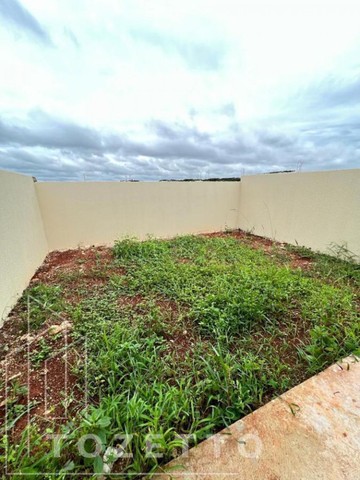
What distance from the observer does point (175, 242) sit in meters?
4.15

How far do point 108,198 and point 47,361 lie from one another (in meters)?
3.14

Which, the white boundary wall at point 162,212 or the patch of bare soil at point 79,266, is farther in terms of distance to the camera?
the patch of bare soil at point 79,266

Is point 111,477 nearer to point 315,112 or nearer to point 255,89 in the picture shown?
point 255,89

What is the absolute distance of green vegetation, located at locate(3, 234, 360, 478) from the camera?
37.5 inches

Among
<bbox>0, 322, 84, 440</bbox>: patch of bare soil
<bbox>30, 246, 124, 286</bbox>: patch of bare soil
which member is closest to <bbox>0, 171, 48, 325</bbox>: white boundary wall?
<bbox>30, 246, 124, 286</bbox>: patch of bare soil

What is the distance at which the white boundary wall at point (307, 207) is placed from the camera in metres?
3.29

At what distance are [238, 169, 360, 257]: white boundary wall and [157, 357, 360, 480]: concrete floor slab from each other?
289 centimetres

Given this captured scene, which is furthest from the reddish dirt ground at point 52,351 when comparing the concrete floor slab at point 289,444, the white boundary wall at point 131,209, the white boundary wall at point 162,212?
the white boundary wall at point 131,209

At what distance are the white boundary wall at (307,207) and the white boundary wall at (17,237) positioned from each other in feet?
14.0

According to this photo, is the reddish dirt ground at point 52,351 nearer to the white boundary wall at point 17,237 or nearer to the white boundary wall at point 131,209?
the white boundary wall at point 17,237

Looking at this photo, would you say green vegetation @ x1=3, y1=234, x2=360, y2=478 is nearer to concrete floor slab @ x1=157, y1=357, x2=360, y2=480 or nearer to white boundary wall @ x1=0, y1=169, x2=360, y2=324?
concrete floor slab @ x1=157, y1=357, x2=360, y2=480

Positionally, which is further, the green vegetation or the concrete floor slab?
the green vegetation

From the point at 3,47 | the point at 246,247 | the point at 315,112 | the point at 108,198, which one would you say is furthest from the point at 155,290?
the point at 315,112

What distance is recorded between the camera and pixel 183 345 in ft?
5.35
